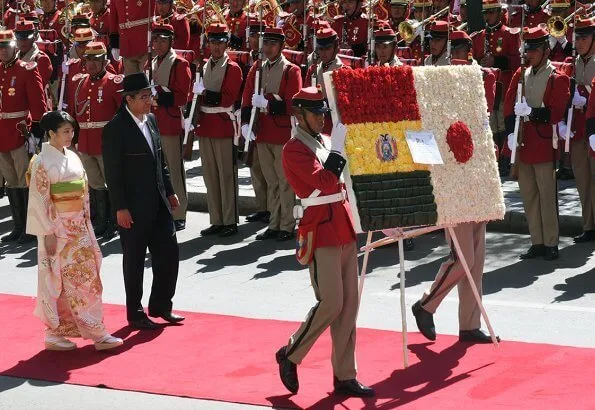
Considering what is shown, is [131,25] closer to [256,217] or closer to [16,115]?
[16,115]

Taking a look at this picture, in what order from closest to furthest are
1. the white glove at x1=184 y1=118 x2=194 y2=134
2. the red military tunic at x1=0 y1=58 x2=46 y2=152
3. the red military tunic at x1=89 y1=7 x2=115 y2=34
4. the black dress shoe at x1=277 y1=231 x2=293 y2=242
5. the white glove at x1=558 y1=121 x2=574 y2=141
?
the white glove at x1=558 y1=121 x2=574 y2=141
the black dress shoe at x1=277 y1=231 x2=293 y2=242
the white glove at x1=184 y1=118 x2=194 y2=134
the red military tunic at x1=0 y1=58 x2=46 y2=152
the red military tunic at x1=89 y1=7 x2=115 y2=34

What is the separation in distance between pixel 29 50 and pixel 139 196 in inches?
231

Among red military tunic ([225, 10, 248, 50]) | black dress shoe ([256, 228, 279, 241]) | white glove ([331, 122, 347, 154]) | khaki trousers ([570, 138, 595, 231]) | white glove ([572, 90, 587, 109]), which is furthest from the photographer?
red military tunic ([225, 10, 248, 50])

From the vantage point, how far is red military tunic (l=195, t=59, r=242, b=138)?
13.8 m

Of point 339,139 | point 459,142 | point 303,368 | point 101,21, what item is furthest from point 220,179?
point 339,139

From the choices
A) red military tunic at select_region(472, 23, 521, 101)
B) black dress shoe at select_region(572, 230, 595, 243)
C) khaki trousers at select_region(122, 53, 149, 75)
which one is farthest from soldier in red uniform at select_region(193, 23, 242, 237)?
black dress shoe at select_region(572, 230, 595, 243)

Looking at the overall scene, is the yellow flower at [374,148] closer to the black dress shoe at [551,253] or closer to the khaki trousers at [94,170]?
the black dress shoe at [551,253]

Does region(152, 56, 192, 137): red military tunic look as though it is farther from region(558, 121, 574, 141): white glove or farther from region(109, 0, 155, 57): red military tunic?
region(558, 121, 574, 141): white glove

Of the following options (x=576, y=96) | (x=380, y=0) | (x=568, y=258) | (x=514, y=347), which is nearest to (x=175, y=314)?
(x=514, y=347)

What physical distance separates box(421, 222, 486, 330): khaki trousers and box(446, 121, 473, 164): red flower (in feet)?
2.23

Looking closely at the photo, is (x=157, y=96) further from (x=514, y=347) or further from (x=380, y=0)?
(x=514, y=347)

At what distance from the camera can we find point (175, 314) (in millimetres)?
10547

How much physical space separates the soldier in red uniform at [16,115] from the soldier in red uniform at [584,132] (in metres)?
5.40

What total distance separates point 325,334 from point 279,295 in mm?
1535
